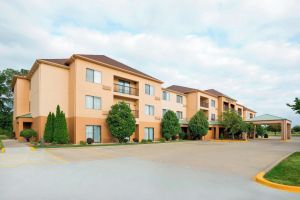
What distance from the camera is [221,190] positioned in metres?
6.27

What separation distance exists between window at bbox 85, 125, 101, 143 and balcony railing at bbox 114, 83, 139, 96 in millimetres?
5648

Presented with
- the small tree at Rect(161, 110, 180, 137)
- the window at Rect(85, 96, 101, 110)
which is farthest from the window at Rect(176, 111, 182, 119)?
the window at Rect(85, 96, 101, 110)

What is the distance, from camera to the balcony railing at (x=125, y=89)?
91.2 feet

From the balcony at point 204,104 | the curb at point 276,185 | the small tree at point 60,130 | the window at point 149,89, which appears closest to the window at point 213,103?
Answer: the balcony at point 204,104

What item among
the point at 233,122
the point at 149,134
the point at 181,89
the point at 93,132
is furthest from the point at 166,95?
the point at 93,132

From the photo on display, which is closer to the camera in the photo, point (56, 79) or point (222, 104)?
point (56, 79)

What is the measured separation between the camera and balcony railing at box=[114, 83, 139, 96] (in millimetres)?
27806

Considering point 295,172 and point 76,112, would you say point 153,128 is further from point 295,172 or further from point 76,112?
point 295,172

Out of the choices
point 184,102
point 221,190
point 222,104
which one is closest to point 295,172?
point 221,190

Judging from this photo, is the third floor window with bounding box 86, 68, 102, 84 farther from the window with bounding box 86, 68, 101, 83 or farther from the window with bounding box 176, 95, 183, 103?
the window with bounding box 176, 95, 183, 103

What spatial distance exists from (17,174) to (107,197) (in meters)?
4.75

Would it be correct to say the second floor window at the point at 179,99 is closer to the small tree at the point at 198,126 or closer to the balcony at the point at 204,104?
the small tree at the point at 198,126

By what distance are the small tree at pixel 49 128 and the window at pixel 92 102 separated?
3771mm

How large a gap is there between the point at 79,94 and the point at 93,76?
9.18ft
